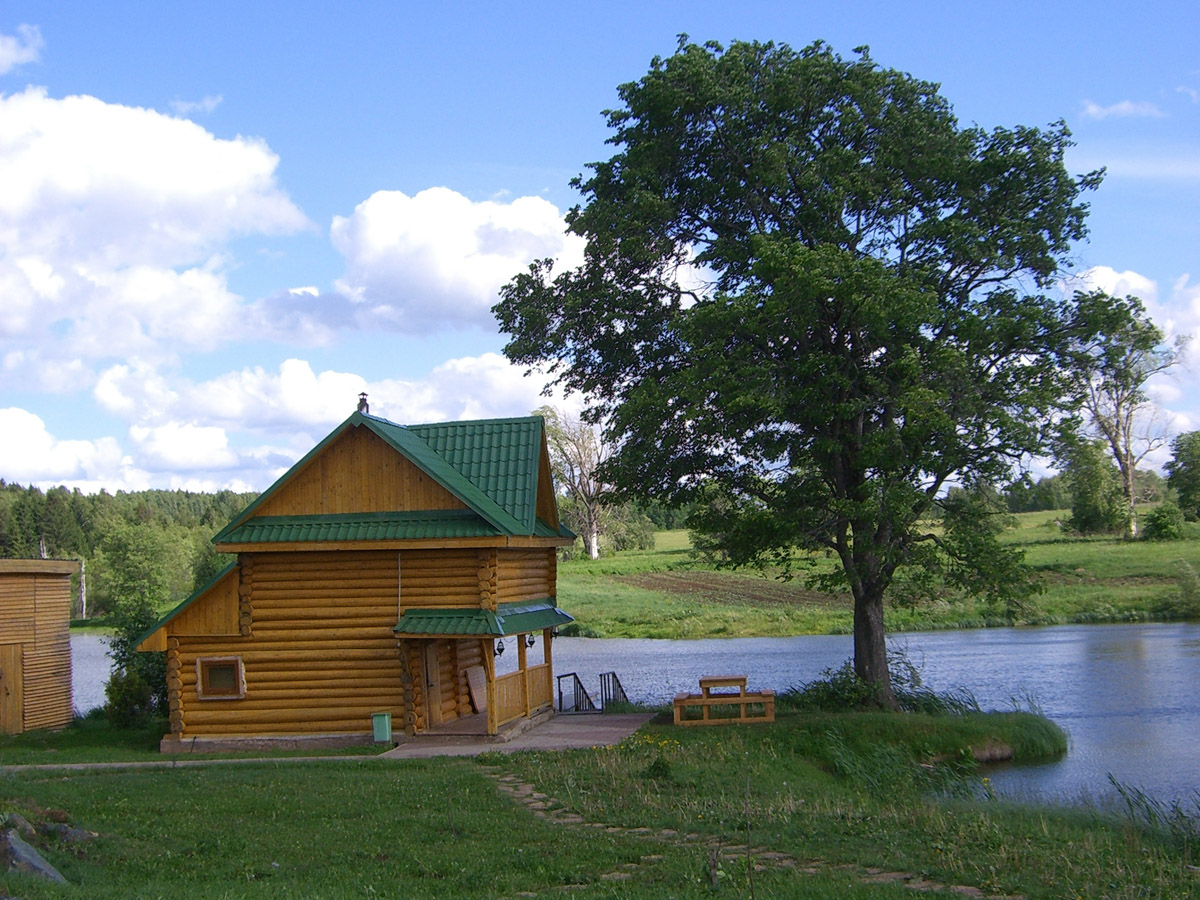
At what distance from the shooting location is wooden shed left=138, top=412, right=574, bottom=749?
65.2ft

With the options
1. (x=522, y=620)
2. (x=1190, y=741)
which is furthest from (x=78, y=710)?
(x=1190, y=741)

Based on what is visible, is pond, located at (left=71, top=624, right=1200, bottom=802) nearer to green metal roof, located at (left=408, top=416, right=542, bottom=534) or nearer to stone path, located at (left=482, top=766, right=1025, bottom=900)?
stone path, located at (left=482, top=766, right=1025, bottom=900)

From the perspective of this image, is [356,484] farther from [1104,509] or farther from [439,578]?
[1104,509]

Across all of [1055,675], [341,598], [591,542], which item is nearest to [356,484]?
[341,598]

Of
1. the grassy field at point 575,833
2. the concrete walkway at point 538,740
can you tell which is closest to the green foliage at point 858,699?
the concrete walkway at point 538,740

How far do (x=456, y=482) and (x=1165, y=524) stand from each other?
5085 cm

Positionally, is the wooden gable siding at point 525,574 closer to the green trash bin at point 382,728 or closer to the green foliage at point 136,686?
the green trash bin at point 382,728

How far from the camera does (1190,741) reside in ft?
68.7

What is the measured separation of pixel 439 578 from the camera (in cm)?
Answer: 2002

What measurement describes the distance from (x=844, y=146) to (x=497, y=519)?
1099cm

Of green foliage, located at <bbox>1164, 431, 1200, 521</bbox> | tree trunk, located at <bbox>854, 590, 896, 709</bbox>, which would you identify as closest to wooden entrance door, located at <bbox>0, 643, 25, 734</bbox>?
tree trunk, located at <bbox>854, 590, 896, 709</bbox>

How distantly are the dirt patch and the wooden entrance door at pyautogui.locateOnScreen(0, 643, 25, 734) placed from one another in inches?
1535

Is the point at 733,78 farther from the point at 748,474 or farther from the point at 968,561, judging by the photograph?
the point at 968,561

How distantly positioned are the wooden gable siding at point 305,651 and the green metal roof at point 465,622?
2.69 feet
